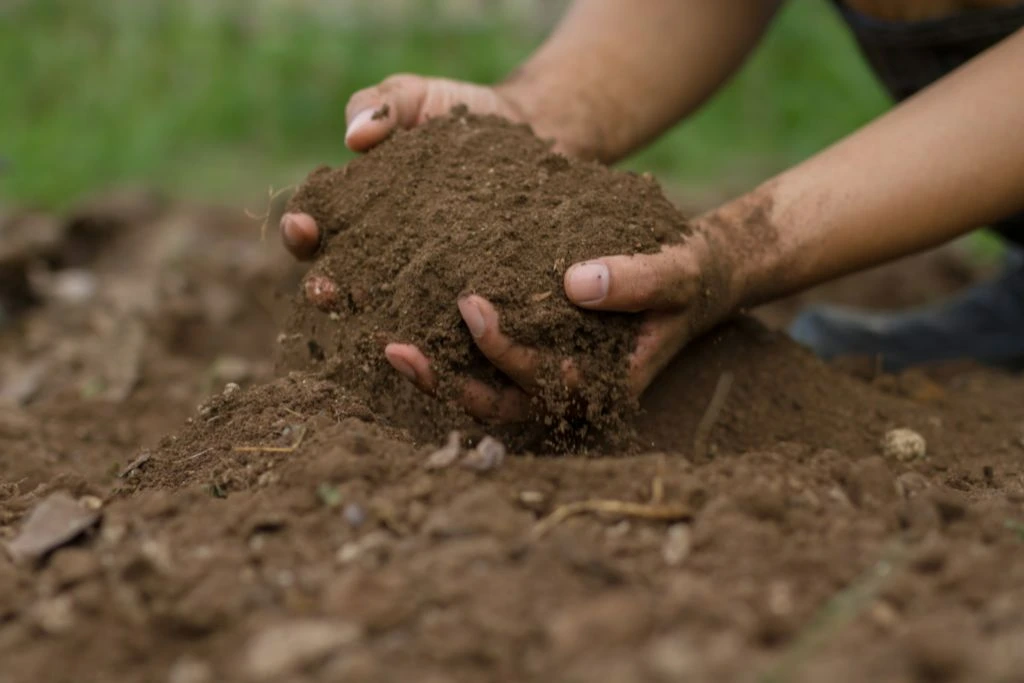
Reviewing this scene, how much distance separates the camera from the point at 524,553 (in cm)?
128

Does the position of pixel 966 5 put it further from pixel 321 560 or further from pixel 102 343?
pixel 102 343

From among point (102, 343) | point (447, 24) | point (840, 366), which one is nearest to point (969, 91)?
point (840, 366)

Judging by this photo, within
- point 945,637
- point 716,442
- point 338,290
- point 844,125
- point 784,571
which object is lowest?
point 945,637

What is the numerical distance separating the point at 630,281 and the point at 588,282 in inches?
3.0

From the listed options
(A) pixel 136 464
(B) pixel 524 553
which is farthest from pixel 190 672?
(A) pixel 136 464

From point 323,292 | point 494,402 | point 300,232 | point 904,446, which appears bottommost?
point 904,446

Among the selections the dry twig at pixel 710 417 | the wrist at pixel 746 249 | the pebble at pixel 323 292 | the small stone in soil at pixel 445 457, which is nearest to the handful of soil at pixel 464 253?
the pebble at pixel 323 292

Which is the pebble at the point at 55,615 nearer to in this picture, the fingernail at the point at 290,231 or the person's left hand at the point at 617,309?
the person's left hand at the point at 617,309

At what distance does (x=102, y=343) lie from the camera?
3.33 meters

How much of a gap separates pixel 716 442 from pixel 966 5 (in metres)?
1.33

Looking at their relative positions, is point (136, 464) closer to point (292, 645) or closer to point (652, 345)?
point (292, 645)

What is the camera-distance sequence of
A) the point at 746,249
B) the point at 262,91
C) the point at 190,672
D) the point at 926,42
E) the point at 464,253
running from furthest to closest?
the point at 262,91
the point at 926,42
the point at 746,249
the point at 464,253
the point at 190,672

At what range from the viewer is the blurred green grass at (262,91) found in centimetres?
530

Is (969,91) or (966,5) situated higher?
(966,5)
